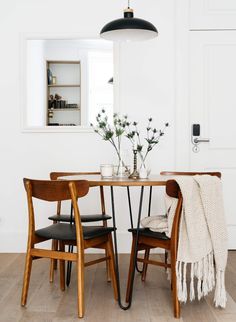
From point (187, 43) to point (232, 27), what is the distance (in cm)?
45

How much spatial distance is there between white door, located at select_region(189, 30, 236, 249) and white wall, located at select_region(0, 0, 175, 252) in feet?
0.78

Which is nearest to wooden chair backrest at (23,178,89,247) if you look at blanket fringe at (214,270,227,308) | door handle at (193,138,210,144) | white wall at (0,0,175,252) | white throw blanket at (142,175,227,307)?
white throw blanket at (142,175,227,307)

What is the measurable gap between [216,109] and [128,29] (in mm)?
1489

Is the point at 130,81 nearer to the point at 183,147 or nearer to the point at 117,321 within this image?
the point at 183,147

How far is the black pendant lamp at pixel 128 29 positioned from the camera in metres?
2.85

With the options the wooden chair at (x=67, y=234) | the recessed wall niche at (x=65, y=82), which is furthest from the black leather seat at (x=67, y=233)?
the recessed wall niche at (x=65, y=82)

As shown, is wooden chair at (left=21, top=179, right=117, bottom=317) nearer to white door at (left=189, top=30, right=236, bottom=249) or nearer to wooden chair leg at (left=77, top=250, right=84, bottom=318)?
wooden chair leg at (left=77, top=250, right=84, bottom=318)

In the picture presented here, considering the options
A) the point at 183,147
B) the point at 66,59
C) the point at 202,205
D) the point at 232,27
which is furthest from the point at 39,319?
the point at 232,27

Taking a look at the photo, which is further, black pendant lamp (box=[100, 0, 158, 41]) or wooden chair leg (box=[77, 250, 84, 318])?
black pendant lamp (box=[100, 0, 158, 41])

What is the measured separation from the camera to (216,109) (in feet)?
13.4

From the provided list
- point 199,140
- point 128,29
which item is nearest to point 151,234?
point 128,29

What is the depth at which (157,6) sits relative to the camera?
4.03 meters

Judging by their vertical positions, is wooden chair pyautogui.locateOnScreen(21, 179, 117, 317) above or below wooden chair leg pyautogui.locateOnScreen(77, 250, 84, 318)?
above

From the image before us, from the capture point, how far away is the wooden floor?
2392 mm
